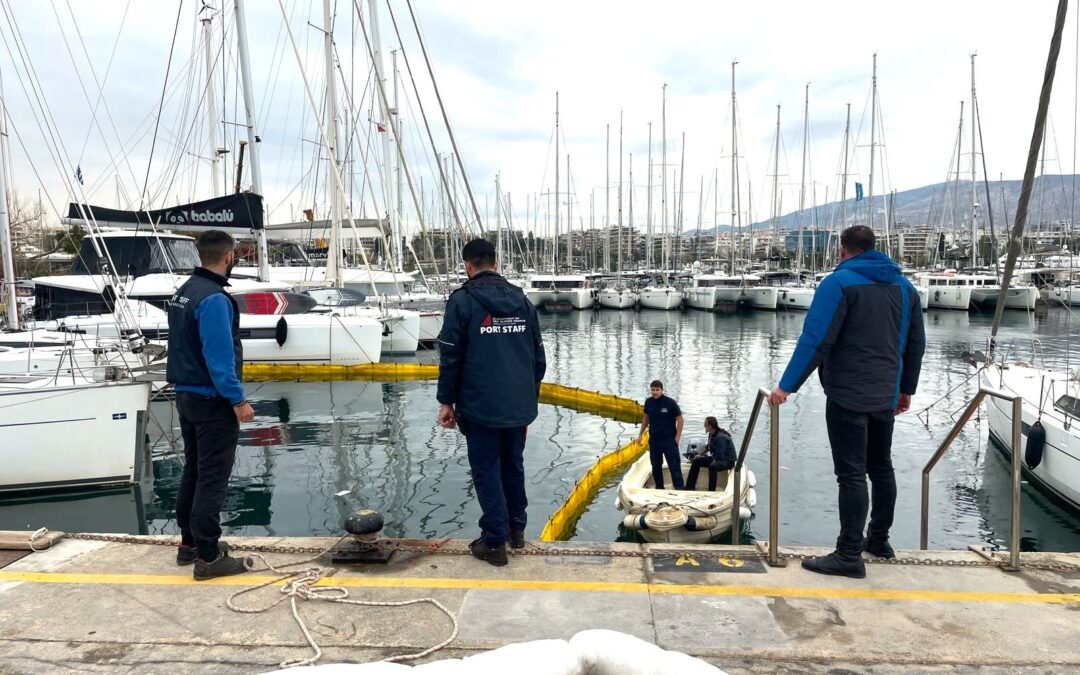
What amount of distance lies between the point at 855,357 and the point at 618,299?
4649 cm

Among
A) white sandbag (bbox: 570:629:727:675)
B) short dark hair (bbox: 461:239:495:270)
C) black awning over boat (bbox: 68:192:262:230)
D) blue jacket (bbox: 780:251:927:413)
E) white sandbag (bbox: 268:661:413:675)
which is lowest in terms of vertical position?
white sandbag (bbox: 268:661:413:675)

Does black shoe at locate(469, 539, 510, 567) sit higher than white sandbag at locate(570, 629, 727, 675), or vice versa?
white sandbag at locate(570, 629, 727, 675)

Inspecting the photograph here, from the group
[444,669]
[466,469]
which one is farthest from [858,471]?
[466,469]

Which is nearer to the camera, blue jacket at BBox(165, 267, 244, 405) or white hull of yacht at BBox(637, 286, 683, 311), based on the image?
blue jacket at BBox(165, 267, 244, 405)

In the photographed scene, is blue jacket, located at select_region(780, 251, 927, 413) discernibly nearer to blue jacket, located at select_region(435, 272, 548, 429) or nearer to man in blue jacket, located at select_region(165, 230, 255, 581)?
blue jacket, located at select_region(435, 272, 548, 429)

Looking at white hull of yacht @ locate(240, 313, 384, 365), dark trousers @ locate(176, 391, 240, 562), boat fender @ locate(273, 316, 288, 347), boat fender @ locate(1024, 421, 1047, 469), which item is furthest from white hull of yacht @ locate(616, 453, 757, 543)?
boat fender @ locate(273, 316, 288, 347)

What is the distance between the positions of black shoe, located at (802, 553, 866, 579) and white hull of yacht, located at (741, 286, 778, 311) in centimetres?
4707

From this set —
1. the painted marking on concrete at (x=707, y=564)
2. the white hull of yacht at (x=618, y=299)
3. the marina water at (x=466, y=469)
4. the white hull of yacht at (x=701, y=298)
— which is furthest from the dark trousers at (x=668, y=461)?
the white hull of yacht at (x=701, y=298)

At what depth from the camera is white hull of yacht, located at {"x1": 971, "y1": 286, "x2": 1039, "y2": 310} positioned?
46312 millimetres

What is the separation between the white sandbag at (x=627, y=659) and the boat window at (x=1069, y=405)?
9781 mm

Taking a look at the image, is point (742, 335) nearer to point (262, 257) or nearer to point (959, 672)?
point (262, 257)

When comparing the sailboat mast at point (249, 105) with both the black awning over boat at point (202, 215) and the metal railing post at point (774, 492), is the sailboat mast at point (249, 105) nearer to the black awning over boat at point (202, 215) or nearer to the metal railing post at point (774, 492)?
the black awning over boat at point (202, 215)

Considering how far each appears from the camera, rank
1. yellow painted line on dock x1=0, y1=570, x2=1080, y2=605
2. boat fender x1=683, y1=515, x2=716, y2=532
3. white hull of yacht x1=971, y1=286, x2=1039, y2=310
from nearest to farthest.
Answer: yellow painted line on dock x1=0, y1=570, x2=1080, y2=605
boat fender x1=683, y1=515, x2=716, y2=532
white hull of yacht x1=971, y1=286, x2=1039, y2=310

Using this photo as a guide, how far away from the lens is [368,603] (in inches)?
141
